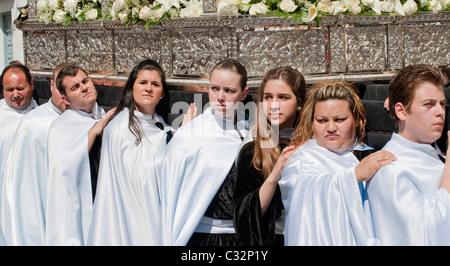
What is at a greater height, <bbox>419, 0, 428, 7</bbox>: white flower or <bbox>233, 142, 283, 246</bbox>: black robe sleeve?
<bbox>419, 0, 428, 7</bbox>: white flower

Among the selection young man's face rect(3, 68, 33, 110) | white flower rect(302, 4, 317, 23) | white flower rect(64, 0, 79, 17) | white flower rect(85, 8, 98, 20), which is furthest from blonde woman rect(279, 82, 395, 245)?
white flower rect(64, 0, 79, 17)

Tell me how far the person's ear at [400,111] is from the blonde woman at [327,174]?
8.7 inches

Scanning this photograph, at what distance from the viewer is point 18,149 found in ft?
18.0

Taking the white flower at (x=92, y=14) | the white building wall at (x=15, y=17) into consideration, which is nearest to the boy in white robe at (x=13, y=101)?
the white flower at (x=92, y=14)

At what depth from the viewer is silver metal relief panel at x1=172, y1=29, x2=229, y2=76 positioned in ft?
17.4

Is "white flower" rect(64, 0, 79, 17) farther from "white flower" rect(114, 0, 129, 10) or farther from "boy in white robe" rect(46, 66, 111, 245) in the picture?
"boy in white robe" rect(46, 66, 111, 245)

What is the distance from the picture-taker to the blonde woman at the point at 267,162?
3582 millimetres

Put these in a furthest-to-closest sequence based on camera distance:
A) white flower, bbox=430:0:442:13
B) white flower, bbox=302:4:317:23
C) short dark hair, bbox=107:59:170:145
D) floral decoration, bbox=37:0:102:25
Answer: floral decoration, bbox=37:0:102:25, white flower, bbox=430:0:442:13, white flower, bbox=302:4:317:23, short dark hair, bbox=107:59:170:145

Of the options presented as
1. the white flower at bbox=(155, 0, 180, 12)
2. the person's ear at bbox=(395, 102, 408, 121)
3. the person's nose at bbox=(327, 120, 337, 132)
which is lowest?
the person's nose at bbox=(327, 120, 337, 132)

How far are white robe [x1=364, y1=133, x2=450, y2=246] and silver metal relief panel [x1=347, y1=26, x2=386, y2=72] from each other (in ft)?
7.11

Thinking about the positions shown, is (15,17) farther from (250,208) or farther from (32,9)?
(250,208)

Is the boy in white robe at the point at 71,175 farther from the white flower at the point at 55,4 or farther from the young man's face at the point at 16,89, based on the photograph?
the white flower at the point at 55,4

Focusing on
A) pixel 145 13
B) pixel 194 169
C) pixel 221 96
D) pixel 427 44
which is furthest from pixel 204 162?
pixel 427 44

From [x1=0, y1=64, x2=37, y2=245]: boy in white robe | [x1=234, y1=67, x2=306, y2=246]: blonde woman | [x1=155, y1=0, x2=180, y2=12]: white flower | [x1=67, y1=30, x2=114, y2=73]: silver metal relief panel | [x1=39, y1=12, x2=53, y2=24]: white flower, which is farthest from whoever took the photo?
[x1=39, y1=12, x2=53, y2=24]: white flower
